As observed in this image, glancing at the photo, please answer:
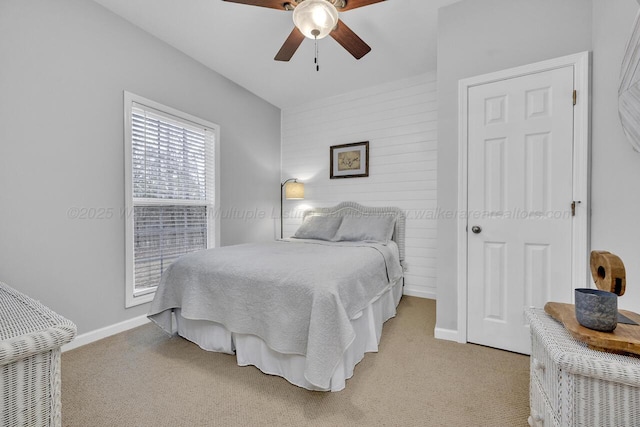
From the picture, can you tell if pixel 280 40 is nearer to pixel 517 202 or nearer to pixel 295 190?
pixel 295 190

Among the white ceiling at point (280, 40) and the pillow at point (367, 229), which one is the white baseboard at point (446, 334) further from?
the white ceiling at point (280, 40)

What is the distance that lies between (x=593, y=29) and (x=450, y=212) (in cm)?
151

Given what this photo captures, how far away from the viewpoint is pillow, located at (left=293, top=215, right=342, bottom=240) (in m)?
3.50

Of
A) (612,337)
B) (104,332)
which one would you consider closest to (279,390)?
(612,337)

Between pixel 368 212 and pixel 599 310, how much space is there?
2.84 metres

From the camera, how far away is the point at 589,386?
0.88 meters

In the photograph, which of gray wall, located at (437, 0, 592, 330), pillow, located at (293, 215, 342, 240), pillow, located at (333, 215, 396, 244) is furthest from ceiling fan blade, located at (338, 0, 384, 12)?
pillow, located at (293, 215, 342, 240)

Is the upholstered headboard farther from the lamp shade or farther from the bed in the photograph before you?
the bed

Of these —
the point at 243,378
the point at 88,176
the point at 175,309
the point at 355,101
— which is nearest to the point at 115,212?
the point at 88,176

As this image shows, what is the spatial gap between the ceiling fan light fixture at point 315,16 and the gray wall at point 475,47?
111 centimetres

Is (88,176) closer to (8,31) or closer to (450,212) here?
(8,31)

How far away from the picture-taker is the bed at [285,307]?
1.51m

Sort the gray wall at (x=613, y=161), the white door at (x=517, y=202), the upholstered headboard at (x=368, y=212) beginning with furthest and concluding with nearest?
the upholstered headboard at (x=368, y=212), the white door at (x=517, y=202), the gray wall at (x=613, y=161)

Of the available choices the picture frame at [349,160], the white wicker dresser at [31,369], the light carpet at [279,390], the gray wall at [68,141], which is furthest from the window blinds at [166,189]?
the white wicker dresser at [31,369]
